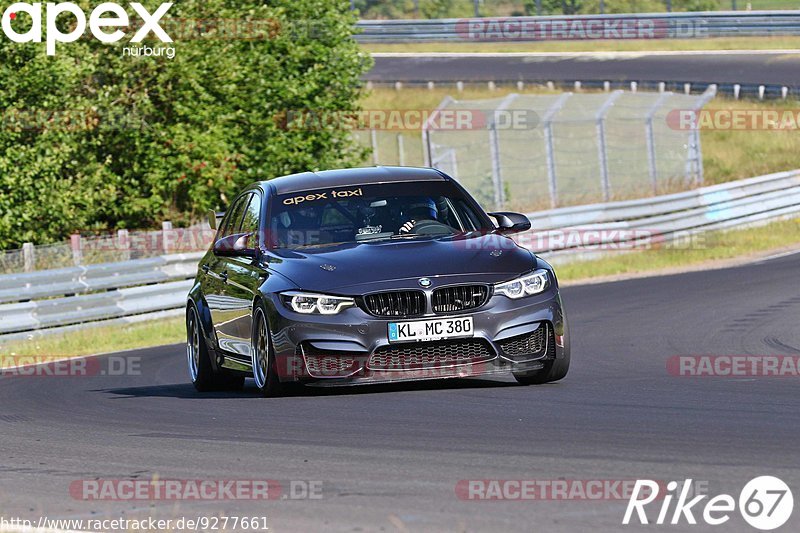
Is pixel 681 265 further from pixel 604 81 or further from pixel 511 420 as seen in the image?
pixel 604 81

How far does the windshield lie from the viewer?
1100 cm

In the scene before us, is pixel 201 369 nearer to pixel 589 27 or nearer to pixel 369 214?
pixel 369 214

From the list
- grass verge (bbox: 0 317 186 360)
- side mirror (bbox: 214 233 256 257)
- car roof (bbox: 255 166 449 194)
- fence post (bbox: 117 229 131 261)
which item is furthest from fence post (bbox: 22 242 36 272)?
side mirror (bbox: 214 233 256 257)

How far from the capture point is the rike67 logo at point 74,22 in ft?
86.2

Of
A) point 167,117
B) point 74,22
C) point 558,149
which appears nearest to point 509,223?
point 74,22

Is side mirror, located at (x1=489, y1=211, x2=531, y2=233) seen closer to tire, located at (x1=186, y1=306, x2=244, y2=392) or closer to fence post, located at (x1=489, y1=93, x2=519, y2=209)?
tire, located at (x1=186, y1=306, x2=244, y2=392)

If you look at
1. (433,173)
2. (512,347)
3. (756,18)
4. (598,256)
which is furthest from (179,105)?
(756,18)

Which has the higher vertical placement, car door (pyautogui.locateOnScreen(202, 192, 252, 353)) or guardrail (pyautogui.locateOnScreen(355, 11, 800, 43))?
car door (pyautogui.locateOnScreen(202, 192, 252, 353))

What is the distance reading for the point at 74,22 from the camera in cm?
2911

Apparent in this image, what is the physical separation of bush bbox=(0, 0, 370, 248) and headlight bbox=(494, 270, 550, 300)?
17109 mm

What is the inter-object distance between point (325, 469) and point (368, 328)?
2.57 metres

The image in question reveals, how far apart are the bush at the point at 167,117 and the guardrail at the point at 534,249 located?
3.97 metres

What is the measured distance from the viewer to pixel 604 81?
5269 centimetres

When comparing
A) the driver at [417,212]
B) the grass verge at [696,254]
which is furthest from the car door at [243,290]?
the grass verge at [696,254]
